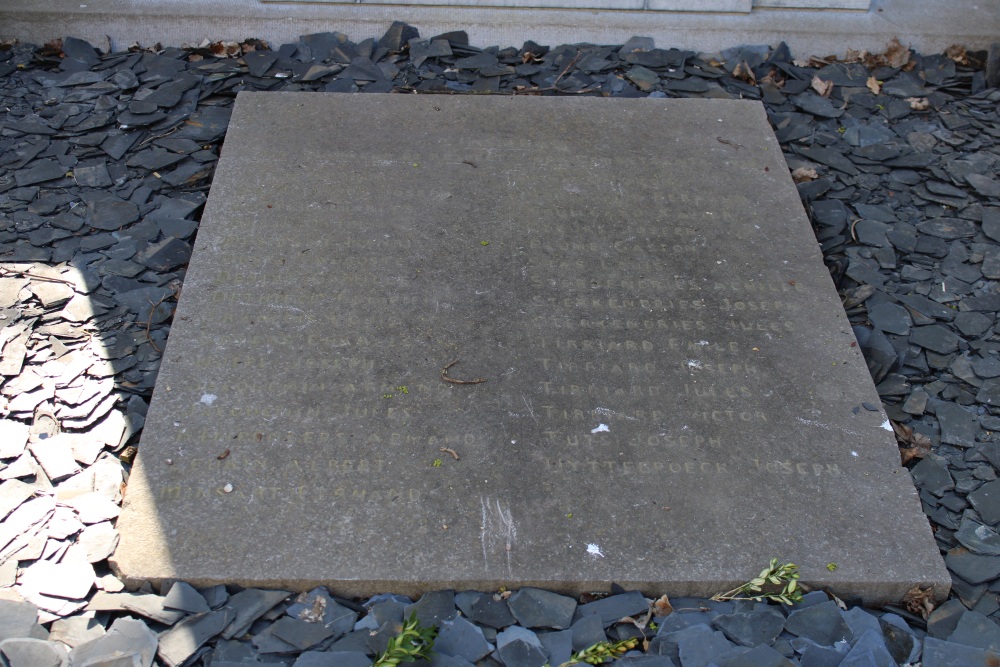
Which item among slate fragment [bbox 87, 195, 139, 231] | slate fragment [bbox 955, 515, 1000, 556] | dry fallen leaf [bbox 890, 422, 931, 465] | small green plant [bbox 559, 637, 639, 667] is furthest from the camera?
slate fragment [bbox 87, 195, 139, 231]

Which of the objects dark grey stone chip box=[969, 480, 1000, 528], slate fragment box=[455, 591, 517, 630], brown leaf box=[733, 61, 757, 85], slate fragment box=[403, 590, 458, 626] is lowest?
dark grey stone chip box=[969, 480, 1000, 528]

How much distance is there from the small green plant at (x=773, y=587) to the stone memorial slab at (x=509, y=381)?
42mm

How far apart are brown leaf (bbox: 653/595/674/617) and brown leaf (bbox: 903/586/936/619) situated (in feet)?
2.63

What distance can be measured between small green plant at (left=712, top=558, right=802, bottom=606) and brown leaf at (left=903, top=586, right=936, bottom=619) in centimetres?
38

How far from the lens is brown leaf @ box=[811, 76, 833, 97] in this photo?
5.21 metres

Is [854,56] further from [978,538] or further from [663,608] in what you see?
[663,608]

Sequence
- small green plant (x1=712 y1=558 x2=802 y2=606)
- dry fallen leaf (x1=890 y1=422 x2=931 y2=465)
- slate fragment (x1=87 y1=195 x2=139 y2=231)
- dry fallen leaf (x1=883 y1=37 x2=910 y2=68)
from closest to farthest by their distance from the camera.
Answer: small green plant (x1=712 y1=558 x2=802 y2=606), dry fallen leaf (x1=890 y1=422 x2=931 y2=465), slate fragment (x1=87 y1=195 x2=139 y2=231), dry fallen leaf (x1=883 y1=37 x2=910 y2=68)

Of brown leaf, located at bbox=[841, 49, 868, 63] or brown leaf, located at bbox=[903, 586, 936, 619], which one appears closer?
brown leaf, located at bbox=[903, 586, 936, 619]

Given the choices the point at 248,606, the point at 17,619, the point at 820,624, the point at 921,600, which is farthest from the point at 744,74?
the point at 17,619

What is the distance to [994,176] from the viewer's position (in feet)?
15.3

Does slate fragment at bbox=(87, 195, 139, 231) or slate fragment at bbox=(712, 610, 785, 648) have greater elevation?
slate fragment at bbox=(87, 195, 139, 231)

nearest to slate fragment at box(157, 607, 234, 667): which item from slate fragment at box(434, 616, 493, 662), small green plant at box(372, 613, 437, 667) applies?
small green plant at box(372, 613, 437, 667)

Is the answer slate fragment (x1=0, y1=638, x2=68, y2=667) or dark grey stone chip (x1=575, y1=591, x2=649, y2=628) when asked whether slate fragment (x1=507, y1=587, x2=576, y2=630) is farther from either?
slate fragment (x1=0, y1=638, x2=68, y2=667)

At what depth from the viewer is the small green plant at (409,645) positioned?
101 inches
